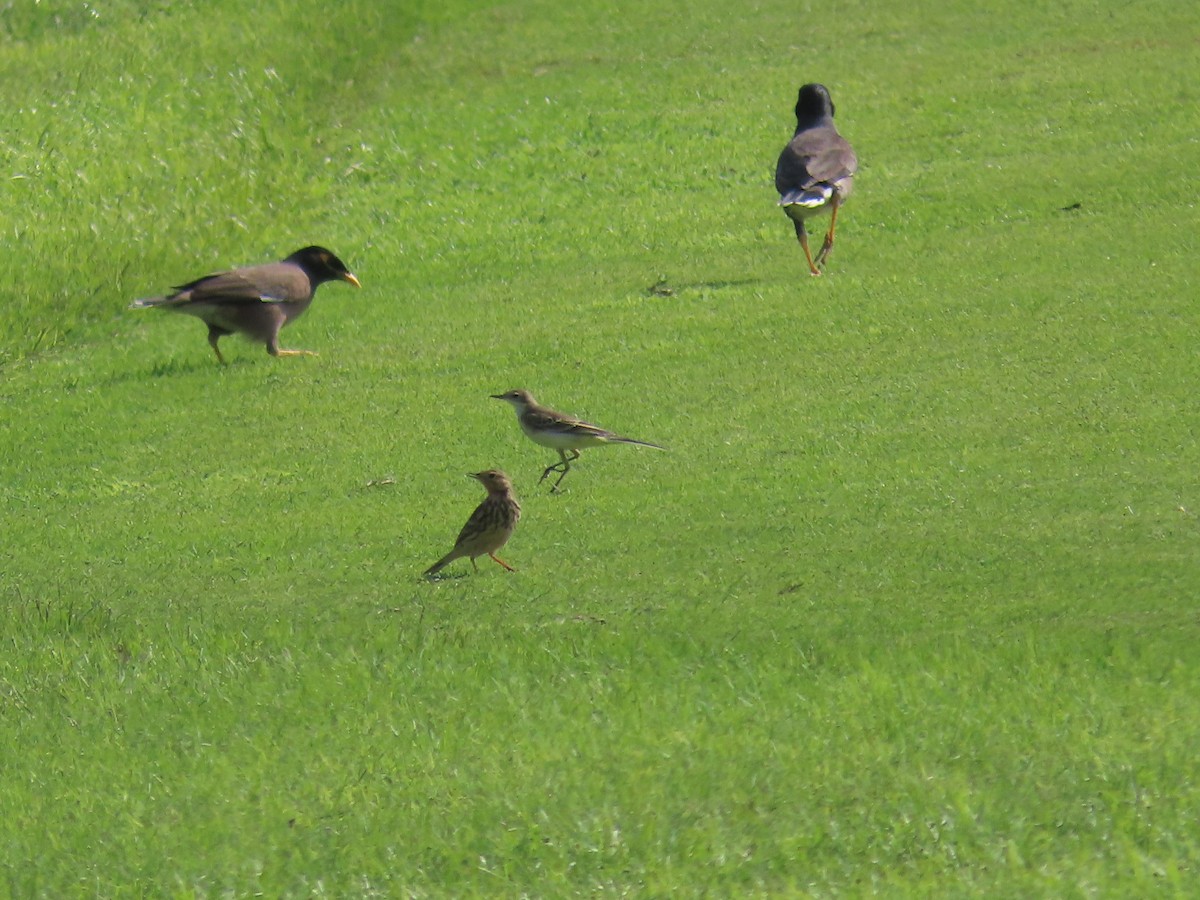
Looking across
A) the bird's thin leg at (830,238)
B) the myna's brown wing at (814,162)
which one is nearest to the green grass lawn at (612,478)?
the bird's thin leg at (830,238)

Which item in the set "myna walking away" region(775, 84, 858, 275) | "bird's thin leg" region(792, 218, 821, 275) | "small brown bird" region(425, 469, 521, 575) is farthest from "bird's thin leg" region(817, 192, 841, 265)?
"small brown bird" region(425, 469, 521, 575)

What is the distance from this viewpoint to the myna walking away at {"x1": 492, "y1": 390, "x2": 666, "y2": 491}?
12.1 metres

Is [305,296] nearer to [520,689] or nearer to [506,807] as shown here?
[520,689]

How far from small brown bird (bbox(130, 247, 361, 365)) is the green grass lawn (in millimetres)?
431

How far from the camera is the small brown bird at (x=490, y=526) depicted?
34.3ft

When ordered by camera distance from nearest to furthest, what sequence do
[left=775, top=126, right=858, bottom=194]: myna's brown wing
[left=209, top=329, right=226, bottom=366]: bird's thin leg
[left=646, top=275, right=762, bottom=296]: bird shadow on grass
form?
1. [left=209, top=329, right=226, bottom=366]: bird's thin leg
2. [left=646, top=275, right=762, bottom=296]: bird shadow on grass
3. [left=775, top=126, right=858, bottom=194]: myna's brown wing

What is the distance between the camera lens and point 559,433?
481 inches

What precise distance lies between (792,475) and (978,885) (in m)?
5.20

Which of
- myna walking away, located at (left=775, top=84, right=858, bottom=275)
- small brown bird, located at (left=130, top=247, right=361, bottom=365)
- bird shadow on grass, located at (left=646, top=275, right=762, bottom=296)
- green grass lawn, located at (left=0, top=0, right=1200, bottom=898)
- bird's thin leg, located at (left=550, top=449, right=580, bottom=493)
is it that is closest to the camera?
green grass lawn, located at (left=0, top=0, right=1200, bottom=898)

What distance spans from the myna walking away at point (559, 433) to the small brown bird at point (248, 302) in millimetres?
4747

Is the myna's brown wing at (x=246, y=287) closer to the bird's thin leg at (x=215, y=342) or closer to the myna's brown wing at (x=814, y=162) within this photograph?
the bird's thin leg at (x=215, y=342)

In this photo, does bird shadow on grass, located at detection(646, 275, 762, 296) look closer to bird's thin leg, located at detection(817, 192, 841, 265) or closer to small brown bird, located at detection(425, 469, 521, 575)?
bird's thin leg, located at detection(817, 192, 841, 265)

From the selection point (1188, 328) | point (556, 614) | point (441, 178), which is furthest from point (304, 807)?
point (441, 178)

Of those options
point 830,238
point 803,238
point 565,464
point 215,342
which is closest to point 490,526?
point 565,464
